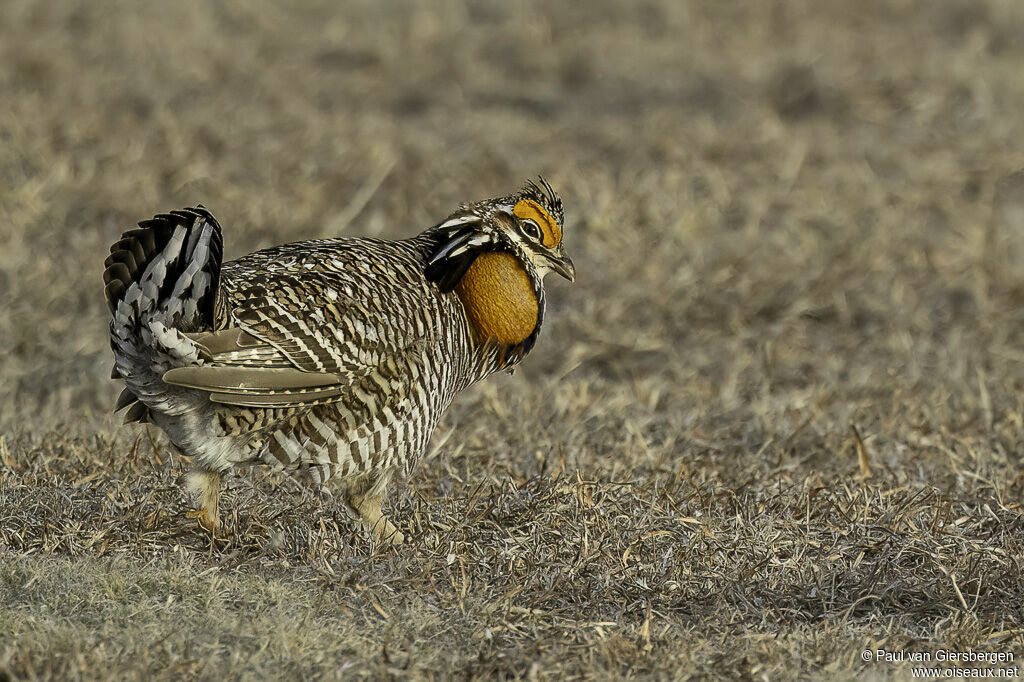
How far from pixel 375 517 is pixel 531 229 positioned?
1100 millimetres

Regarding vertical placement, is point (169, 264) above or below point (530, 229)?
above

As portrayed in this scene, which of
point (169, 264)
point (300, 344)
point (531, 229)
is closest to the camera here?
point (169, 264)

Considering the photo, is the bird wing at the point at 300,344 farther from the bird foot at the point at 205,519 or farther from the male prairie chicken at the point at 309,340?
the bird foot at the point at 205,519

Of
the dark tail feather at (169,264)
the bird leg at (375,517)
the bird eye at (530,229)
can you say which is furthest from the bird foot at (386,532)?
the bird eye at (530,229)

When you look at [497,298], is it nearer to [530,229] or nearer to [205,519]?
[530,229]

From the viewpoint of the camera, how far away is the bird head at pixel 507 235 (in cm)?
415

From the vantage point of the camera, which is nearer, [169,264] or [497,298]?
[169,264]

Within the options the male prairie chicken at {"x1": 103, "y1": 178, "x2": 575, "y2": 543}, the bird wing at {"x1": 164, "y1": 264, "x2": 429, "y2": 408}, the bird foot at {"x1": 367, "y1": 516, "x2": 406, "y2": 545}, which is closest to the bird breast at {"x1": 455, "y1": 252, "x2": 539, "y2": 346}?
the male prairie chicken at {"x1": 103, "y1": 178, "x2": 575, "y2": 543}

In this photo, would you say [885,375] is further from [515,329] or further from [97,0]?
[97,0]

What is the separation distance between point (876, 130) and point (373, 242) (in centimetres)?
573

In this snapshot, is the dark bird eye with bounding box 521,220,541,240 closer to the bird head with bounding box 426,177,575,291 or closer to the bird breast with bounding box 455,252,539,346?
the bird head with bounding box 426,177,575,291

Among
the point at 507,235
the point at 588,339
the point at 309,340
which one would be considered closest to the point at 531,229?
the point at 507,235

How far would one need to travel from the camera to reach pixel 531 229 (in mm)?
4398


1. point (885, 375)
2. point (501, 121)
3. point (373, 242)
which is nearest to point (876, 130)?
point (501, 121)
